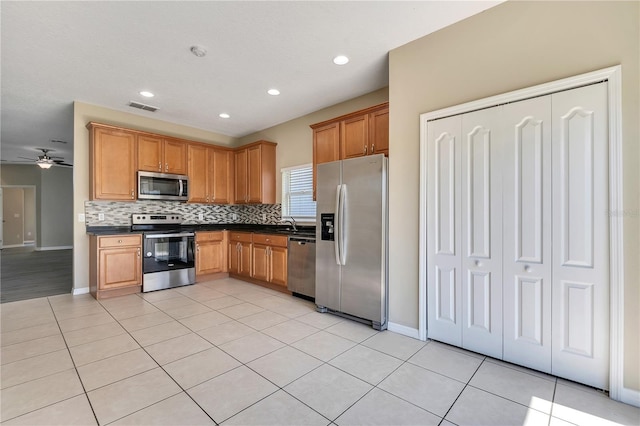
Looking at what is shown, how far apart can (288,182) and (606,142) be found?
4146mm

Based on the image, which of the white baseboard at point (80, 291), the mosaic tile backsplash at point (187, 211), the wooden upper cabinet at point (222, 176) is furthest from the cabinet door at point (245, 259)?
the white baseboard at point (80, 291)

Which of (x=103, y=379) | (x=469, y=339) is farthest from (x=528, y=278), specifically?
(x=103, y=379)

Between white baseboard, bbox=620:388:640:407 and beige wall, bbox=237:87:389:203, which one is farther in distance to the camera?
beige wall, bbox=237:87:389:203

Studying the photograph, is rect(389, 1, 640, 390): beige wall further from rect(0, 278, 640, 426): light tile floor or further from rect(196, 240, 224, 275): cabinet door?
rect(196, 240, 224, 275): cabinet door

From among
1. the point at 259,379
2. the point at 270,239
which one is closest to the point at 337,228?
the point at 270,239

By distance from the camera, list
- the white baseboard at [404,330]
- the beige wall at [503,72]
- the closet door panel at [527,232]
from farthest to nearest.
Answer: the white baseboard at [404,330] < the closet door panel at [527,232] < the beige wall at [503,72]

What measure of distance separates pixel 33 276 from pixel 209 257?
3488mm

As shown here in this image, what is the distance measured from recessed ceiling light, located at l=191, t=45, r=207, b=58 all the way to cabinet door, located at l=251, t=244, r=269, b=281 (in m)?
2.74

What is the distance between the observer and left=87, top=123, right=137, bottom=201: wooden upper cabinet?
4262 mm

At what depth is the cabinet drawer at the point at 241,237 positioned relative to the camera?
16.2 feet

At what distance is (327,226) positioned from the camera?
11.4ft

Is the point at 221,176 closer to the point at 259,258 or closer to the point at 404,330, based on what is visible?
the point at 259,258

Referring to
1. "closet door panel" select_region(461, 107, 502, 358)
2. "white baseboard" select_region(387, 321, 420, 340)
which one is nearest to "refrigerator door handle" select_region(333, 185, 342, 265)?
"white baseboard" select_region(387, 321, 420, 340)

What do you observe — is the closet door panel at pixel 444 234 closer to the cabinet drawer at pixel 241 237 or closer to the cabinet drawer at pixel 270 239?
the cabinet drawer at pixel 270 239
